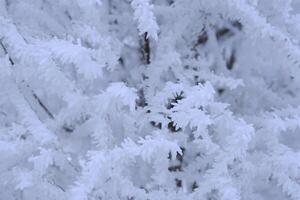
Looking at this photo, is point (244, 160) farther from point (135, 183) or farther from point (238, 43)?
point (238, 43)

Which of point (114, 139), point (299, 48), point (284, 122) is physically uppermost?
point (299, 48)

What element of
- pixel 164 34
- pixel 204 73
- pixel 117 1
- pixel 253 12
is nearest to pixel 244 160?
pixel 204 73

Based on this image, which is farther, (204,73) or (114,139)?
(204,73)

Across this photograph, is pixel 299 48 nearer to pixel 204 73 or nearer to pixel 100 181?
pixel 204 73

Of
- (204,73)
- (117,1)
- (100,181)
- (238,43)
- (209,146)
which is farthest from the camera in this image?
(238,43)

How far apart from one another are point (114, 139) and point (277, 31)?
2.54 feet

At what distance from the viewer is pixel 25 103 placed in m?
1.73

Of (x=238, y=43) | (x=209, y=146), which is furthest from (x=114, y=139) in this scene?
(x=238, y=43)

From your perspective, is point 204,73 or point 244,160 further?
point 204,73

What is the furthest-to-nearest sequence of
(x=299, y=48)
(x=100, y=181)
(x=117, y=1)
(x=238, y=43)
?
(x=238, y=43)
(x=117, y=1)
(x=299, y=48)
(x=100, y=181)

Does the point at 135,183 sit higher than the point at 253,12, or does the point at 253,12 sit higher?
the point at 253,12

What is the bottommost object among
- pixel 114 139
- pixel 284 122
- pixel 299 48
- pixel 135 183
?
pixel 135 183

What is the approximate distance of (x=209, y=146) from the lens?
1720 mm

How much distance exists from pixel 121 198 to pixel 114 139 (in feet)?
0.74
